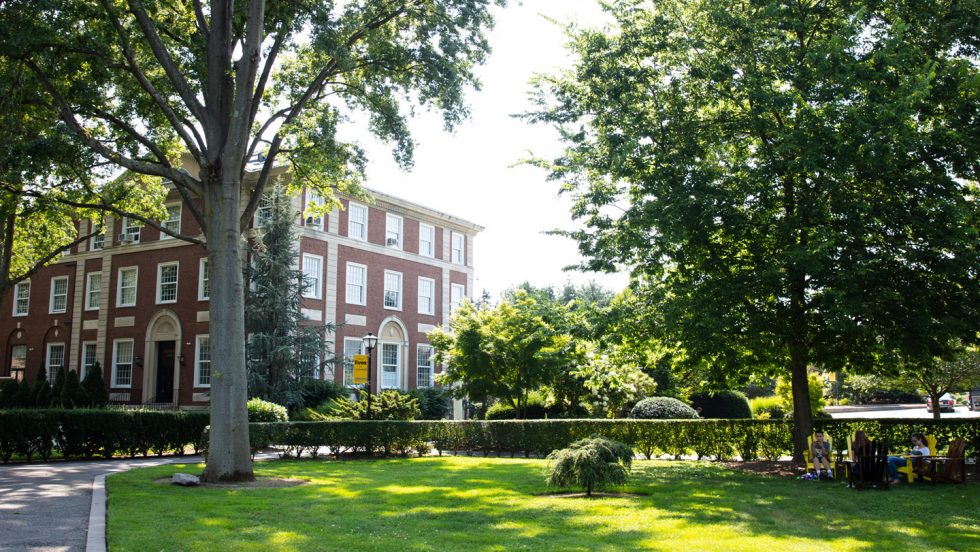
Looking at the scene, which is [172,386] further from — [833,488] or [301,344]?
[833,488]

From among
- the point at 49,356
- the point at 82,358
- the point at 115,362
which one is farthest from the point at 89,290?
the point at 115,362

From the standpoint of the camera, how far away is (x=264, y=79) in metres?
16.3

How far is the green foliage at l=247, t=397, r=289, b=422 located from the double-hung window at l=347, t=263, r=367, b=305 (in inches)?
537

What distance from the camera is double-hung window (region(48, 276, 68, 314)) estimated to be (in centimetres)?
4138

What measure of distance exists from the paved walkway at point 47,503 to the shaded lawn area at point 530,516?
491mm

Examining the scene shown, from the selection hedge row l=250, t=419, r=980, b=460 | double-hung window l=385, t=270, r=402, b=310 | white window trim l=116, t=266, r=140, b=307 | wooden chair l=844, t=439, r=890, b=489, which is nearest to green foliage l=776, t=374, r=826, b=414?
hedge row l=250, t=419, r=980, b=460

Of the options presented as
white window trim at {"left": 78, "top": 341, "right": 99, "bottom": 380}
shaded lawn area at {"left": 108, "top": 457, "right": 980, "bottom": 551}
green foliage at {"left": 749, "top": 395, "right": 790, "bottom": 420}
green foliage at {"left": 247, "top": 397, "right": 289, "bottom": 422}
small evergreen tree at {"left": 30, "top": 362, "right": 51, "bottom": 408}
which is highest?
white window trim at {"left": 78, "top": 341, "right": 99, "bottom": 380}

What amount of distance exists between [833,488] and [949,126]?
6.97m

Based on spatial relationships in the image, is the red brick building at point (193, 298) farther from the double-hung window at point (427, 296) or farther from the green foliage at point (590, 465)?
the green foliage at point (590, 465)

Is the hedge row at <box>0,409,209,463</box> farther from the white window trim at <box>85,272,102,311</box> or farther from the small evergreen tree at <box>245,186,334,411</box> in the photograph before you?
the white window trim at <box>85,272,102,311</box>

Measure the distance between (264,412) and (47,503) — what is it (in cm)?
1151

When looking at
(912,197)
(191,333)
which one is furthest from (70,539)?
(191,333)

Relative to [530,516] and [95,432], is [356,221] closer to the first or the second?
[95,432]

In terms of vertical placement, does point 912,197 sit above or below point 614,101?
below
